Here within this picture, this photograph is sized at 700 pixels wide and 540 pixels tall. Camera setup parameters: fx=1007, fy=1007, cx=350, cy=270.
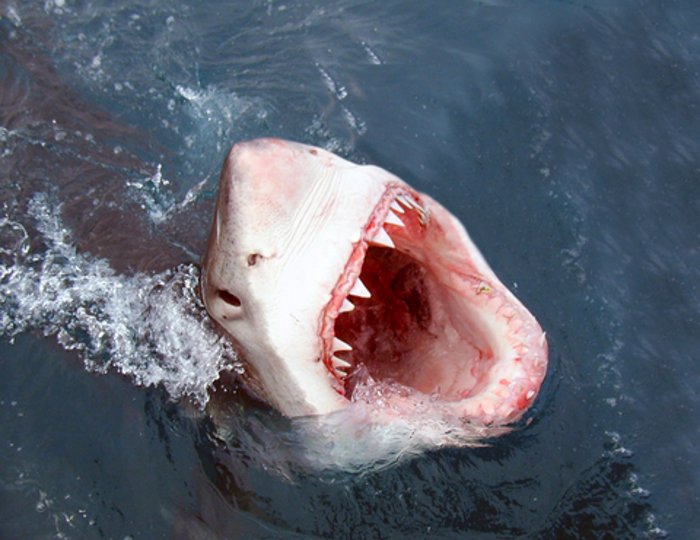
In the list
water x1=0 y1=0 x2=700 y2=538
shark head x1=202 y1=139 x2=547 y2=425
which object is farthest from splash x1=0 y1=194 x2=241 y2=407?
shark head x1=202 y1=139 x2=547 y2=425

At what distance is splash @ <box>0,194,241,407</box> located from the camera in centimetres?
348

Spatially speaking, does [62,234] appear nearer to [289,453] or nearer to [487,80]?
[289,453]

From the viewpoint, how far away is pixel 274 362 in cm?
300

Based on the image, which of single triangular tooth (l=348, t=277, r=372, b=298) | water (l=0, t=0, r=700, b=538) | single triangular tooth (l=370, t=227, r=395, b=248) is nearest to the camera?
single triangular tooth (l=348, t=277, r=372, b=298)

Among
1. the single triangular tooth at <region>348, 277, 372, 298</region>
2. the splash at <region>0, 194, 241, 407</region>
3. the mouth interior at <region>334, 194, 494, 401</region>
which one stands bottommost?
the splash at <region>0, 194, 241, 407</region>

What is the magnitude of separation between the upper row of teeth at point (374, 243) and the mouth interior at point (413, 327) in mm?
58

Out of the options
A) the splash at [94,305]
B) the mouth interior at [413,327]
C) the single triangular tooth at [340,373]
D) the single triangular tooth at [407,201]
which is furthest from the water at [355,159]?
the single triangular tooth at [407,201]

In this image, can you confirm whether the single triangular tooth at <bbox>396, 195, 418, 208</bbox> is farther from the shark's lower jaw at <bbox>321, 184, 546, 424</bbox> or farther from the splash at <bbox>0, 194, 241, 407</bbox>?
the splash at <bbox>0, 194, 241, 407</bbox>

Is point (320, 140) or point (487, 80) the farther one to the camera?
point (487, 80)

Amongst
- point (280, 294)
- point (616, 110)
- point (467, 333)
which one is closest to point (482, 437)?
point (467, 333)

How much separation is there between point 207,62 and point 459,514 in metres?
2.80

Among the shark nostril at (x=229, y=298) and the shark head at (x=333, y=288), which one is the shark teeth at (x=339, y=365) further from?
the shark nostril at (x=229, y=298)

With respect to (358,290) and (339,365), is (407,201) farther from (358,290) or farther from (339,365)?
(339,365)

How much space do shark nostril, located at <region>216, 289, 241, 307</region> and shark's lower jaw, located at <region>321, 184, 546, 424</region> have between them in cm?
30
